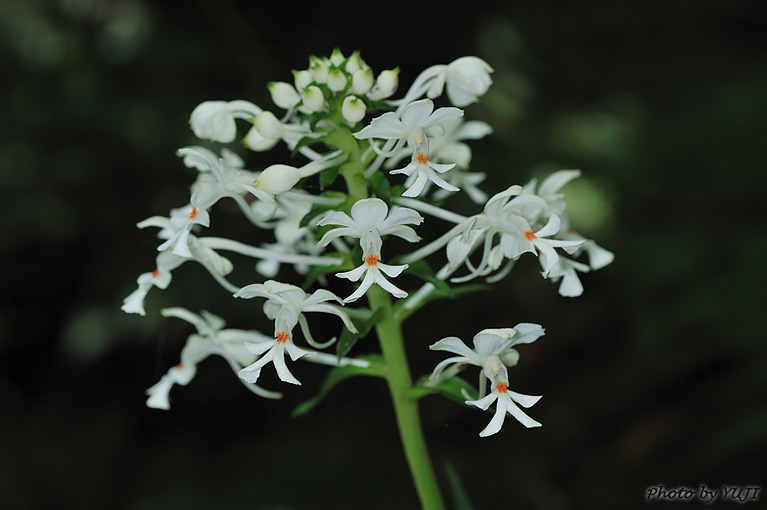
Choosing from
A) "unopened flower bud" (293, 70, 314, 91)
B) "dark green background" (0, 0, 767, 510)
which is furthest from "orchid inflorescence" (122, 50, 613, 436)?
"dark green background" (0, 0, 767, 510)

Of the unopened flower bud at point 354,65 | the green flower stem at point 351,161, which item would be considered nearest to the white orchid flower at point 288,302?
the green flower stem at point 351,161

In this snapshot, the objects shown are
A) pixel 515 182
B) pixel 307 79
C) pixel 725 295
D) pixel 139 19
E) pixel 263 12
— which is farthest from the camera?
Result: pixel 263 12

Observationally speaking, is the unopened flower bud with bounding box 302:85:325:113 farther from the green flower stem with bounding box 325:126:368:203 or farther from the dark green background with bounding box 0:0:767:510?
the dark green background with bounding box 0:0:767:510

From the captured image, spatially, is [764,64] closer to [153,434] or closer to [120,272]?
[120,272]

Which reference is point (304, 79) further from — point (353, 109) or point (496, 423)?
point (496, 423)

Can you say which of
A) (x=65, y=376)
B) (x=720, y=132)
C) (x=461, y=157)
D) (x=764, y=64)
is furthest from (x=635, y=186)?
(x=65, y=376)

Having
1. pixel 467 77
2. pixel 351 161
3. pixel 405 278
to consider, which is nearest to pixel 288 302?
pixel 351 161

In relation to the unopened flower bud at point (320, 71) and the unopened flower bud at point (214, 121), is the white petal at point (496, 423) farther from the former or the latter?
the unopened flower bud at point (214, 121)
